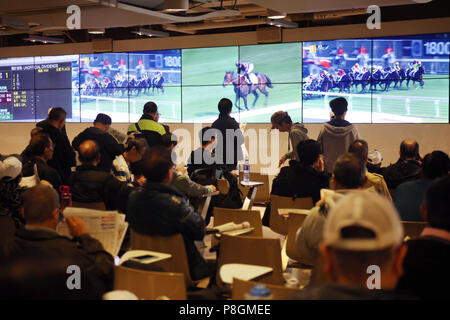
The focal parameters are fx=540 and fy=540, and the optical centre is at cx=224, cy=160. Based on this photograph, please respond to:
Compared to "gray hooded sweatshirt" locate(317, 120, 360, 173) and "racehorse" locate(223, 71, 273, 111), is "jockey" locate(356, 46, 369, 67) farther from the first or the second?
"gray hooded sweatshirt" locate(317, 120, 360, 173)

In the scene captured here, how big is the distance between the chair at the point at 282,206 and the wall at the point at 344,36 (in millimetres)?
5309

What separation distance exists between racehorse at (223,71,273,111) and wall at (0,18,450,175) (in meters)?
0.62

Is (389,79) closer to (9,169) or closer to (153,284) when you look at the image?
(9,169)

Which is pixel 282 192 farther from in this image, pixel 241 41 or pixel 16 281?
pixel 241 41

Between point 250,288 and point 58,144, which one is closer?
point 250,288

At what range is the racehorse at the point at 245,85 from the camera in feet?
36.2

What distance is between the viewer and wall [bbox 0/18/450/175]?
9.75 meters

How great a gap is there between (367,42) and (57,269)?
8.96 metres

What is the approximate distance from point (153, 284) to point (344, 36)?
8707mm

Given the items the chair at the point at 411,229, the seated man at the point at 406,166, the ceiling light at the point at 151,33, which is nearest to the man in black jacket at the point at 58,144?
the seated man at the point at 406,166

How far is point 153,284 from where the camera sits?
258 centimetres

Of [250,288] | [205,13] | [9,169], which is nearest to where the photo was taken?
[250,288]

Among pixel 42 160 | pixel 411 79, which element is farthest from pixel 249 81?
pixel 42 160
